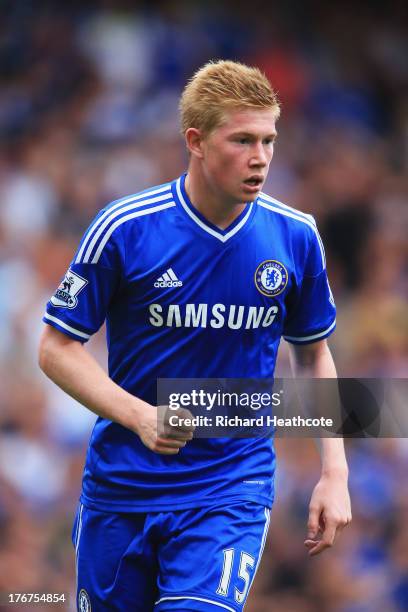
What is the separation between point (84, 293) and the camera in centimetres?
391

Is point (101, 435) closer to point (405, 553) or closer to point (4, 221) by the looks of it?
point (405, 553)

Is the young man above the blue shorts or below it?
above

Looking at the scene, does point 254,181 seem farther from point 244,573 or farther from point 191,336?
point 244,573

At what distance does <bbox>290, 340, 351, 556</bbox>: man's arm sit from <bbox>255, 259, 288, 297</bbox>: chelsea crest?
379 millimetres

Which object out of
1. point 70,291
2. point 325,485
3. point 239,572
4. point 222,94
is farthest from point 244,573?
point 222,94

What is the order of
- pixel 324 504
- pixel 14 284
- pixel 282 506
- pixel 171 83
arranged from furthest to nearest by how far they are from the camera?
pixel 171 83, pixel 14 284, pixel 282 506, pixel 324 504

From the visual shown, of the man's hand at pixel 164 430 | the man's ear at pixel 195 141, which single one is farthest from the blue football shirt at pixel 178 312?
the man's hand at pixel 164 430

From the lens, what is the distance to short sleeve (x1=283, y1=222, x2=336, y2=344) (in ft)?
13.7

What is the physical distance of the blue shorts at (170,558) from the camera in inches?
147

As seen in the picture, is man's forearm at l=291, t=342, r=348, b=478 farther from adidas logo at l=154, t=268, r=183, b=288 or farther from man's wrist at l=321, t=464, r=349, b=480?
adidas logo at l=154, t=268, r=183, b=288

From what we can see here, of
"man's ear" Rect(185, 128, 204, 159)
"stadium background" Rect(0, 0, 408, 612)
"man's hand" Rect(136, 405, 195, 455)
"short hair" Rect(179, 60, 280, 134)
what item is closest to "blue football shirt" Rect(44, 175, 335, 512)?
"man's ear" Rect(185, 128, 204, 159)

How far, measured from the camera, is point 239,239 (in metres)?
4.04

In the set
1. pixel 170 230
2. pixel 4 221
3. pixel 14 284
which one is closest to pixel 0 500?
pixel 14 284

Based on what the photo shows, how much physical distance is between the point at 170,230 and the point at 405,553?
4260 millimetres
